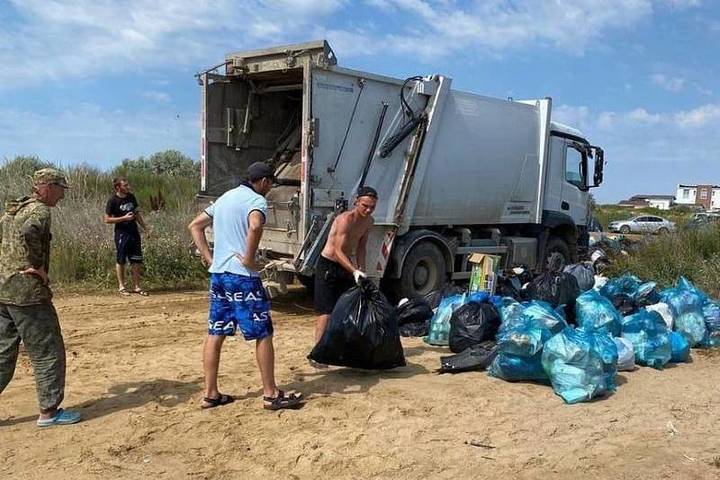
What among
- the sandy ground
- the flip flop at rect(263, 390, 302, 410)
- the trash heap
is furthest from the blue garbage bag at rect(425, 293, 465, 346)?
the flip flop at rect(263, 390, 302, 410)

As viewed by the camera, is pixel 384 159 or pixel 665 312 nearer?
pixel 665 312

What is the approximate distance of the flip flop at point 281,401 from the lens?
4.73 meters

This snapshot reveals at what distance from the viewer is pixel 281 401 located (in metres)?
4.77

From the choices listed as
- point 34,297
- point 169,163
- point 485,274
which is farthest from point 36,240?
point 169,163

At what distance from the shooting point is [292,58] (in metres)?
7.85

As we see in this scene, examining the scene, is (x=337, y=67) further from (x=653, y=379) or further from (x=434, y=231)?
(x=653, y=379)

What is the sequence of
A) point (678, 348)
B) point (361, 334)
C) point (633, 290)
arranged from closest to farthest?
1. point (361, 334)
2. point (678, 348)
3. point (633, 290)

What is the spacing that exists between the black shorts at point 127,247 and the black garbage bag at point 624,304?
6.24 meters

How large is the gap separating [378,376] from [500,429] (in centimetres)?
140

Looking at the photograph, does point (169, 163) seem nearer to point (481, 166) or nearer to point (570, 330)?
point (481, 166)

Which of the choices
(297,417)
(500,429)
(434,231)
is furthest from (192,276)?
(500,429)

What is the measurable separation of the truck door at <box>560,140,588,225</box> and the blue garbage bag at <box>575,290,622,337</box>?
473 cm

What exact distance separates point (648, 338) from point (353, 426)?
323 centimetres

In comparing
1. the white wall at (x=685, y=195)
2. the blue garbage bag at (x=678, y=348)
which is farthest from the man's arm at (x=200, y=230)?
the white wall at (x=685, y=195)
